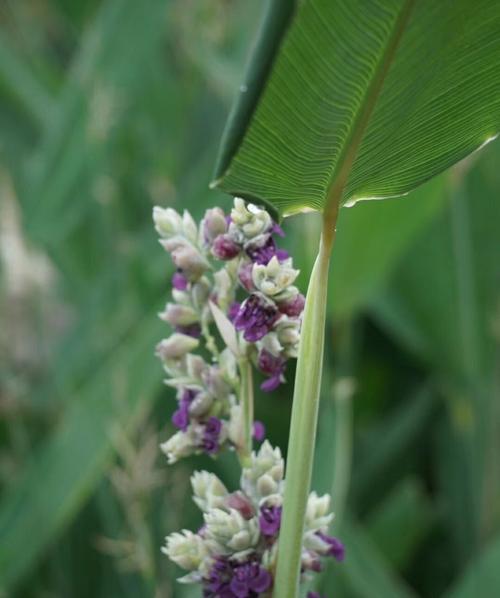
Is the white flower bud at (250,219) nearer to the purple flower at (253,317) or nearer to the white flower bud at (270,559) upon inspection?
the purple flower at (253,317)

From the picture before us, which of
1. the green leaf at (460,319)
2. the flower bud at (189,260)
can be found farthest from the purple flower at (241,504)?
the green leaf at (460,319)

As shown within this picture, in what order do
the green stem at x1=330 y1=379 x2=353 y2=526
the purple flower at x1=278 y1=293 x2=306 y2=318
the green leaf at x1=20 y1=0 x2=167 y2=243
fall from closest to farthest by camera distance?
the purple flower at x1=278 y1=293 x2=306 y2=318, the green stem at x1=330 y1=379 x2=353 y2=526, the green leaf at x1=20 y1=0 x2=167 y2=243

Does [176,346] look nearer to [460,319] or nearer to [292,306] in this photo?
[292,306]

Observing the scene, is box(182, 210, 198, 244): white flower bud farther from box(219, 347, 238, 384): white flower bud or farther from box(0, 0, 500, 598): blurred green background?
box(0, 0, 500, 598): blurred green background

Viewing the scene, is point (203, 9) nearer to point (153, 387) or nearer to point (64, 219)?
point (64, 219)

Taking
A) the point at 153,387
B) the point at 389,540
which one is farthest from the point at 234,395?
the point at 389,540

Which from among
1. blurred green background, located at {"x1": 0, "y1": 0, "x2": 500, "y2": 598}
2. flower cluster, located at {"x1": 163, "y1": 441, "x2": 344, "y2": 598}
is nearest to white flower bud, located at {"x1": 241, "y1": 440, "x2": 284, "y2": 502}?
flower cluster, located at {"x1": 163, "y1": 441, "x2": 344, "y2": 598}
